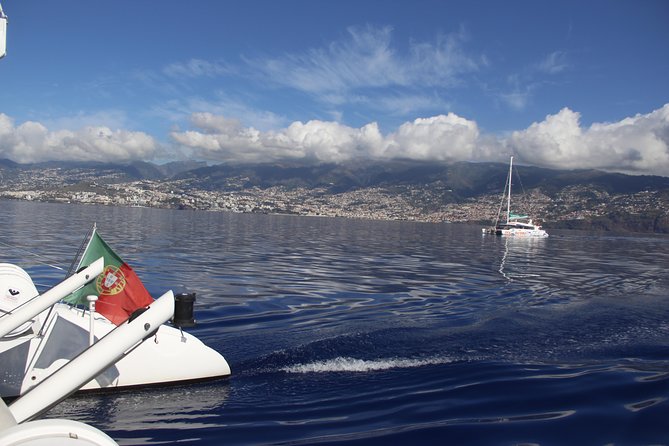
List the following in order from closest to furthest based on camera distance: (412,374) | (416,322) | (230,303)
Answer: (412,374) < (416,322) < (230,303)

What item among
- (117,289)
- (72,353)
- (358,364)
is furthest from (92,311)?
(358,364)

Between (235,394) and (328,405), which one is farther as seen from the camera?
(235,394)

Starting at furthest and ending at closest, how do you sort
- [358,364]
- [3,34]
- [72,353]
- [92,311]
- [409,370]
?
[358,364], [409,370], [3,34], [72,353], [92,311]

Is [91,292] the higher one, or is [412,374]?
[91,292]

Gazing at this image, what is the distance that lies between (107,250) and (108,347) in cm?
449

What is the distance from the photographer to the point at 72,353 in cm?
833

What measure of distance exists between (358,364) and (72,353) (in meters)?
5.39

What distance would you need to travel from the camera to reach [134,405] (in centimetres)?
782

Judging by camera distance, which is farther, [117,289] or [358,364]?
[358,364]

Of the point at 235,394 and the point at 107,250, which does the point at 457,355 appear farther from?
the point at 107,250

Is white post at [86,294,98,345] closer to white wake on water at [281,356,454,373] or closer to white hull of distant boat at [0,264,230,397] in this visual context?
white hull of distant boat at [0,264,230,397]

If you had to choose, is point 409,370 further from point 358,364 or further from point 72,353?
point 72,353

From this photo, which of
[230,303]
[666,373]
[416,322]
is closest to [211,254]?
[230,303]

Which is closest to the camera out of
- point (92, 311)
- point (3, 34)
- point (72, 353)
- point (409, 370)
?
point (92, 311)
